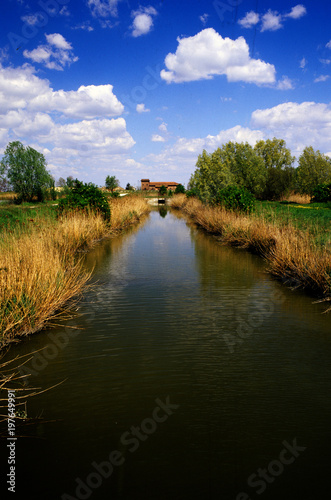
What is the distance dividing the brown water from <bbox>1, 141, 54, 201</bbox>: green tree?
4347 centimetres

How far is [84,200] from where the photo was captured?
16750mm

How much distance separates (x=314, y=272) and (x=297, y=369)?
3.92 m

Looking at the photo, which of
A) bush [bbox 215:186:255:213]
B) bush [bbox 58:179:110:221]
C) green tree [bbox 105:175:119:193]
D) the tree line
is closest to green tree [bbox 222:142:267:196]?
the tree line

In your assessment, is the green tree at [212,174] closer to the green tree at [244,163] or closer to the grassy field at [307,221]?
the green tree at [244,163]

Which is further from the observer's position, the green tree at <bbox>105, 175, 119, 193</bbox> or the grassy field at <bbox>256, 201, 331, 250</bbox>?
the green tree at <bbox>105, 175, 119, 193</bbox>

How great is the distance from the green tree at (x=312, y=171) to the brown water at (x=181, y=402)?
1612 inches

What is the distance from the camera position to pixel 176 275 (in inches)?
416

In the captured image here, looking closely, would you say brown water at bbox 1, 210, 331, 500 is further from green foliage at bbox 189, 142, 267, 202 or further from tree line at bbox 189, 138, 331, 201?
green foliage at bbox 189, 142, 267, 202

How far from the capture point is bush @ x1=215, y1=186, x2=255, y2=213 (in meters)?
18.6

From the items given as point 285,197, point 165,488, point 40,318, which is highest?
point 285,197

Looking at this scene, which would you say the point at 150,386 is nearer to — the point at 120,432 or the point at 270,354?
the point at 120,432

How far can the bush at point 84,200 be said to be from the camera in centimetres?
1631

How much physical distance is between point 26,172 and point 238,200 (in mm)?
37137

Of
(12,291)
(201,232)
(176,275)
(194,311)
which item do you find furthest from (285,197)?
(12,291)
